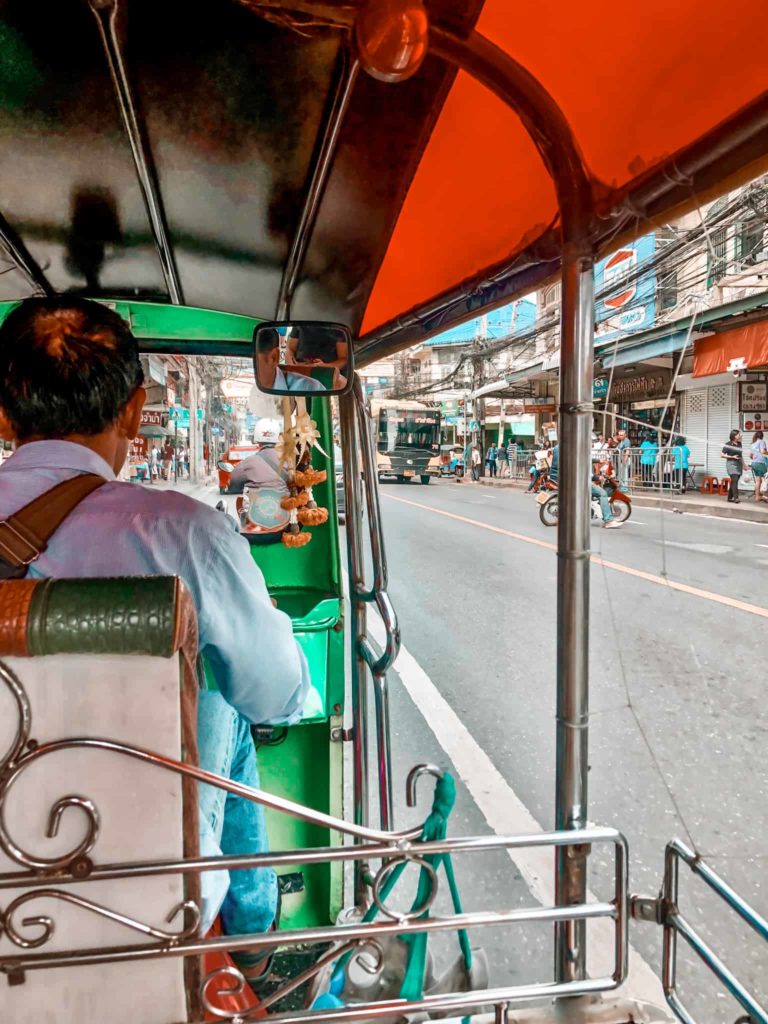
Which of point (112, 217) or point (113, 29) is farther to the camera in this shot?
point (112, 217)

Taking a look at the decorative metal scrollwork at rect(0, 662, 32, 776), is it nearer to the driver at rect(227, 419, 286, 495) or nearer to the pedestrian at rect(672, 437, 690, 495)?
the driver at rect(227, 419, 286, 495)

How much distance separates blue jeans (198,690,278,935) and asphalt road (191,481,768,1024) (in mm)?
977

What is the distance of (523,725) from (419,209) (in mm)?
2998

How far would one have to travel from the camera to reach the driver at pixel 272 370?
179cm

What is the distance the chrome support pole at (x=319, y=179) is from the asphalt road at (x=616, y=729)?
41.4 inches

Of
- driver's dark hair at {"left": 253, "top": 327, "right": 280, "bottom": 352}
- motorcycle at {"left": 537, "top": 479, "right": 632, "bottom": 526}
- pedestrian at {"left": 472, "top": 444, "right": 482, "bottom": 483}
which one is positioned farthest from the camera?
pedestrian at {"left": 472, "top": 444, "right": 482, "bottom": 483}

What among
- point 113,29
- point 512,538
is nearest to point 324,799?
point 113,29

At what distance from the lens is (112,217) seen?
1.64 metres

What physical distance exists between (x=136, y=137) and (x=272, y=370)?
0.66 m

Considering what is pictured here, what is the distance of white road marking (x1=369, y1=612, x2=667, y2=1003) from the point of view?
1.90 metres

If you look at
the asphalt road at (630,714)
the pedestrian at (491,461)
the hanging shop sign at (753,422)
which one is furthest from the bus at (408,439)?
the asphalt road at (630,714)

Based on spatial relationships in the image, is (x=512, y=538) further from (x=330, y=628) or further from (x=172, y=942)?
(x=172, y=942)

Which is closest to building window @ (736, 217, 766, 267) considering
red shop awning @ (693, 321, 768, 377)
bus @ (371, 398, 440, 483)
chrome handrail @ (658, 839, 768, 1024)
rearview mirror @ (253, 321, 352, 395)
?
rearview mirror @ (253, 321, 352, 395)

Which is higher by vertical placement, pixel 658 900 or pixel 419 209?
pixel 419 209
